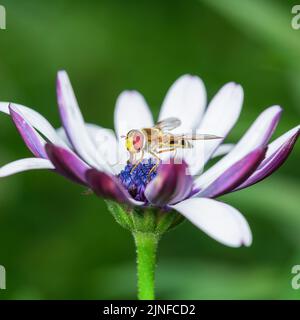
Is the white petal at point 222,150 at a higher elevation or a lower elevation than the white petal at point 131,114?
lower

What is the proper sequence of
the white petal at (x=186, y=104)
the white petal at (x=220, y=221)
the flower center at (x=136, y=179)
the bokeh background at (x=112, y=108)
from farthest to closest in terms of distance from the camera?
the bokeh background at (x=112, y=108), the white petal at (x=186, y=104), the flower center at (x=136, y=179), the white petal at (x=220, y=221)

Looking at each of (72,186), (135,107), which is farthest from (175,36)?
(135,107)

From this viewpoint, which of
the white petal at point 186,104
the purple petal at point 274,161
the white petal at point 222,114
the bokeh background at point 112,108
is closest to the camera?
the purple petal at point 274,161

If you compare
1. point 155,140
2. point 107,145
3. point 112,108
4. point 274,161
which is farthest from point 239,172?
point 112,108

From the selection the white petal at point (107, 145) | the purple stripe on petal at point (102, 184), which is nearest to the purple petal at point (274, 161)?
the purple stripe on petal at point (102, 184)

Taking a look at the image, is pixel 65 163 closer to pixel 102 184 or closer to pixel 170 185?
pixel 102 184

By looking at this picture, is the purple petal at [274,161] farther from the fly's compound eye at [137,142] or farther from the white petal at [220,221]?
the fly's compound eye at [137,142]
